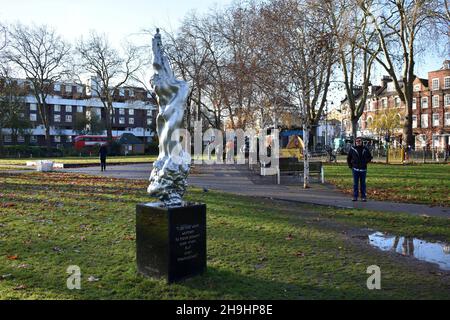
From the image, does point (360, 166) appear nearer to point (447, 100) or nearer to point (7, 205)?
point (7, 205)

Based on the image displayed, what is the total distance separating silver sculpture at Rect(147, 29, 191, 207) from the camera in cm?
646

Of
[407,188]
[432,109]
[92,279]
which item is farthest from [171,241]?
[432,109]

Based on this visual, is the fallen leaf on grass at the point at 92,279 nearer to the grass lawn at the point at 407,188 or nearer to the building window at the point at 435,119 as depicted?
the grass lawn at the point at 407,188

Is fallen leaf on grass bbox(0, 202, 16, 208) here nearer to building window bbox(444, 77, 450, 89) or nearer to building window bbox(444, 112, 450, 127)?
building window bbox(444, 112, 450, 127)

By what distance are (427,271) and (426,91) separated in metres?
70.5

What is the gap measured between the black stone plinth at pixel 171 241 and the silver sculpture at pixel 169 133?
0.35 metres

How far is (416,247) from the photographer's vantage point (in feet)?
25.4

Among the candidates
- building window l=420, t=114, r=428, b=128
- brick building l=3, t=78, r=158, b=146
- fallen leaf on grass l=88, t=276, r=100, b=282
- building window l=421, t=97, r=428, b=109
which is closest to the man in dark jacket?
fallen leaf on grass l=88, t=276, r=100, b=282

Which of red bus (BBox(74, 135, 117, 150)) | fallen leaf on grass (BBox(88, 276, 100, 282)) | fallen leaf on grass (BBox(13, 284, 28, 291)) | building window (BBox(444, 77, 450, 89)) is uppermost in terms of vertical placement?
building window (BBox(444, 77, 450, 89))

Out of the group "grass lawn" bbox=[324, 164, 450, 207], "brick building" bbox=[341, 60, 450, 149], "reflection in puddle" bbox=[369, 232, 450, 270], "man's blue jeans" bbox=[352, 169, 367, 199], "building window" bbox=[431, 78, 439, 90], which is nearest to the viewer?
"reflection in puddle" bbox=[369, 232, 450, 270]

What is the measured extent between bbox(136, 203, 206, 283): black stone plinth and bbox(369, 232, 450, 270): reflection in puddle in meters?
3.55
